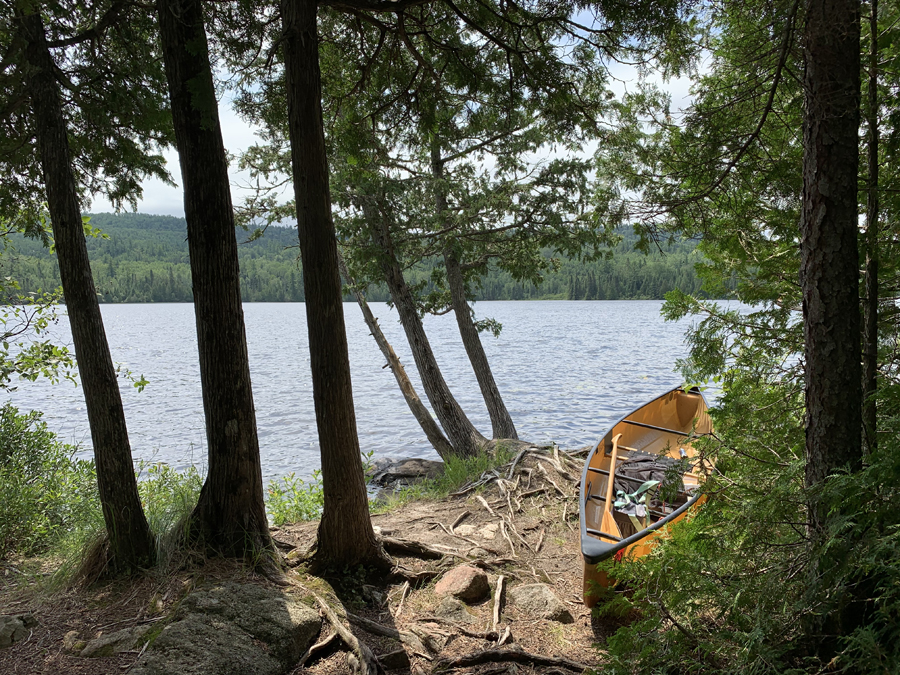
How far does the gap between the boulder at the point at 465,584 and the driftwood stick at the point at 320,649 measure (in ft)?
3.51

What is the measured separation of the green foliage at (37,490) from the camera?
5.08 metres

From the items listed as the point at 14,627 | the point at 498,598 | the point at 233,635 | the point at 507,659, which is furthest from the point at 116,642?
the point at 498,598

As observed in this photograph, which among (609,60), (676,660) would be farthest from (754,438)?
(609,60)

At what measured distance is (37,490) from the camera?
5.64 metres

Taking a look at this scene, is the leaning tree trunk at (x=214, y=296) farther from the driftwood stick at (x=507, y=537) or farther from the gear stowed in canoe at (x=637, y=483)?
the gear stowed in canoe at (x=637, y=483)

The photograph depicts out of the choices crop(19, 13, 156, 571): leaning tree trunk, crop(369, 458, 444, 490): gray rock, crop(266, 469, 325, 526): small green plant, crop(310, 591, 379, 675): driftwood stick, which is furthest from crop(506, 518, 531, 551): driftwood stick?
crop(369, 458, 444, 490): gray rock

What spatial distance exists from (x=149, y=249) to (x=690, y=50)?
58277 millimetres

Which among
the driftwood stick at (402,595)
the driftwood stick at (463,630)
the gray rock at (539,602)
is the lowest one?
the gray rock at (539,602)

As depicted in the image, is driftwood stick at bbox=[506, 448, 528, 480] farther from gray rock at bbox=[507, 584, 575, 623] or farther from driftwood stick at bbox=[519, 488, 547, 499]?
gray rock at bbox=[507, 584, 575, 623]

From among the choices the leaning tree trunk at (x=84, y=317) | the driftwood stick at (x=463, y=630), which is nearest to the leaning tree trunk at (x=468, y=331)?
the leaning tree trunk at (x=84, y=317)

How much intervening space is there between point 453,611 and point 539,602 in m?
0.70

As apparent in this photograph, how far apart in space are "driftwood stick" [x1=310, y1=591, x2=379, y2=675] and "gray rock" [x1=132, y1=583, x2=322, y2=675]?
0.13 metres

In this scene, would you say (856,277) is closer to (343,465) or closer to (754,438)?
(754,438)

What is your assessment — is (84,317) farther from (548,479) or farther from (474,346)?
(474,346)
